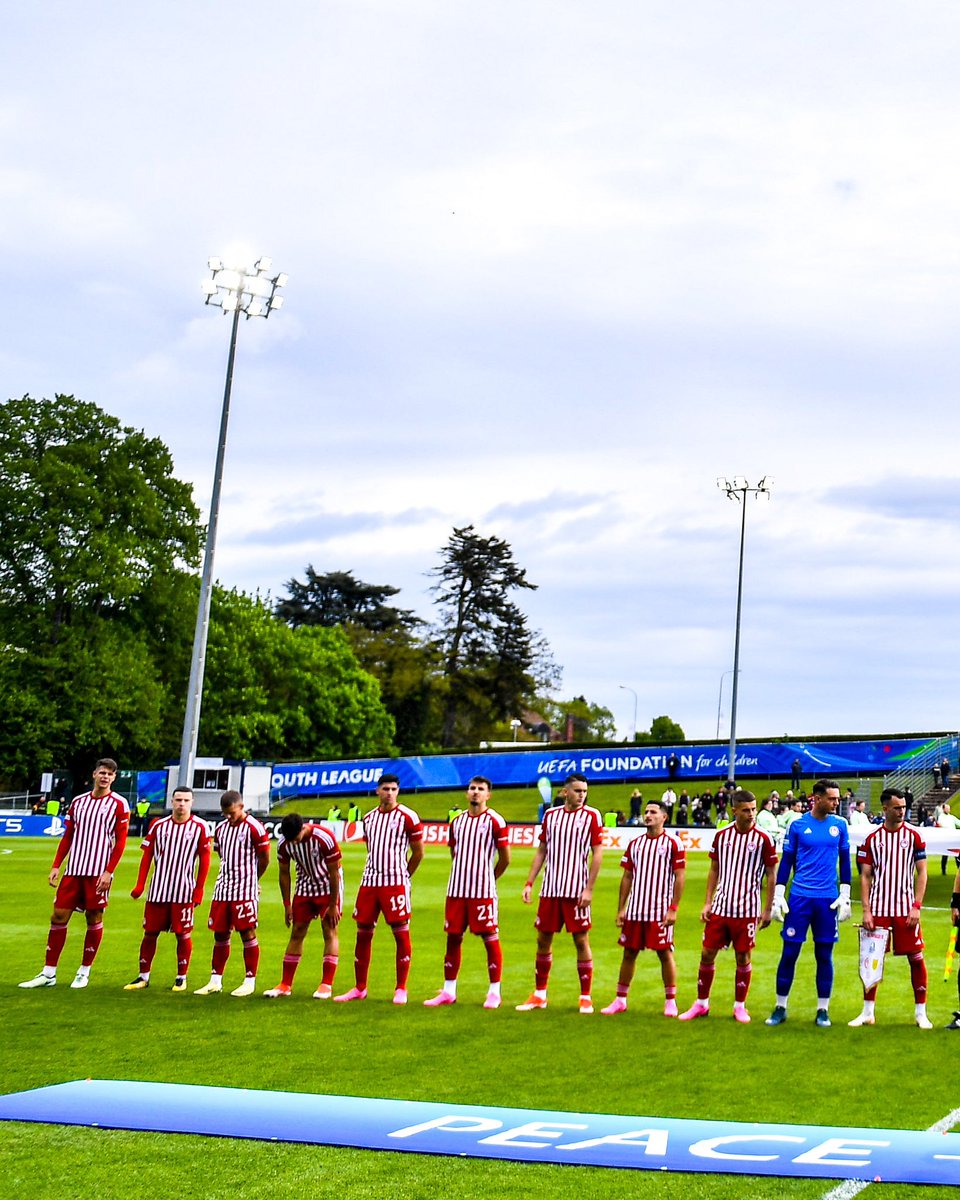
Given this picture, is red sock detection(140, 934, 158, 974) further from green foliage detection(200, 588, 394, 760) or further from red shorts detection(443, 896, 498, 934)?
green foliage detection(200, 588, 394, 760)

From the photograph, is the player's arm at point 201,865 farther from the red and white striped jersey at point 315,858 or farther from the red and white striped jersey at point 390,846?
the red and white striped jersey at point 390,846

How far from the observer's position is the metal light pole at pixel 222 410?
86.8 feet

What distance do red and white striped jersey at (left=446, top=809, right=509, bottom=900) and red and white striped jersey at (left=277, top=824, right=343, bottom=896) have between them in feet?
4.04

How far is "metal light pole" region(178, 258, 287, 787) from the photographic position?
26.5 metres

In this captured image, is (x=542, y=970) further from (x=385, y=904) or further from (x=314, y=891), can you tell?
(x=314, y=891)

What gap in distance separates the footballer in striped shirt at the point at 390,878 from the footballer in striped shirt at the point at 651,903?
2.08 metres

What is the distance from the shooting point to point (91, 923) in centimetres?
1371

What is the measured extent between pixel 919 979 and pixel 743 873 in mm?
1903

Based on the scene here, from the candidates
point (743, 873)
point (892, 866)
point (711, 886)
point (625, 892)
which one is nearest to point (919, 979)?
point (892, 866)

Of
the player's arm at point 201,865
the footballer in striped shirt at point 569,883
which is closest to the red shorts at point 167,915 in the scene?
the player's arm at point 201,865

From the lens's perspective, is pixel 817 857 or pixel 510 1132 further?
pixel 817 857

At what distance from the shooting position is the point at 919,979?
1227 cm

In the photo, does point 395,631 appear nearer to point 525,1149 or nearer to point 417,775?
point 417,775

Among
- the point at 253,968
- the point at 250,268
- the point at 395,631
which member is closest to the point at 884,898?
the point at 253,968
